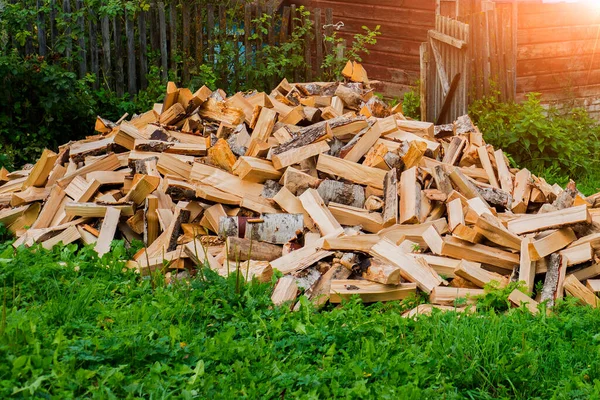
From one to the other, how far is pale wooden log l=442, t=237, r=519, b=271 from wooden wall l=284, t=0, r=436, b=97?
28.0 feet

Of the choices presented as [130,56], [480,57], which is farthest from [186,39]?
[480,57]

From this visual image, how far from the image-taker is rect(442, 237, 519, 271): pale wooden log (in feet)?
18.0

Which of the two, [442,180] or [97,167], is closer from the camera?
[442,180]

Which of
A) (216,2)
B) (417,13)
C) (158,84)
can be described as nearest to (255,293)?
(158,84)

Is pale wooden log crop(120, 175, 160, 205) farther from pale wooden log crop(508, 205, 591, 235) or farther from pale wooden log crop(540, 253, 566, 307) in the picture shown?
pale wooden log crop(540, 253, 566, 307)

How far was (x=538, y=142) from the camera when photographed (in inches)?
377

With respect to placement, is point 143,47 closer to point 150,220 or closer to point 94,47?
point 94,47

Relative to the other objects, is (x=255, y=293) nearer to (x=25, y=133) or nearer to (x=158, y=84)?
(x=25, y=133)

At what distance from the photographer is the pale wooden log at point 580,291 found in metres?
5.07

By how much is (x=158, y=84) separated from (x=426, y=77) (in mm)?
3922

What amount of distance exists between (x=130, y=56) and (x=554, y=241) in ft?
24.4

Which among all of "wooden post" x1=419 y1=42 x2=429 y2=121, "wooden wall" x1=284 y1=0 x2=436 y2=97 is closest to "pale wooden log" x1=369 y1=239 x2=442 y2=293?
"wooden post" x1=419 y1=42 x2=429 y2=121

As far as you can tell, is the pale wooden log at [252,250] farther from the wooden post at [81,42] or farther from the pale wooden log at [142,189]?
the wooden post at [81,42]

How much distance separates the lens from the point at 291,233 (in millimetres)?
5926
